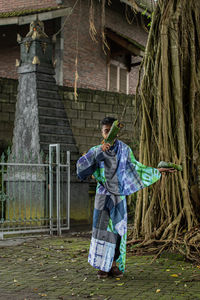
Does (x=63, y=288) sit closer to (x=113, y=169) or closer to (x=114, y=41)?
(x=113, y=169)

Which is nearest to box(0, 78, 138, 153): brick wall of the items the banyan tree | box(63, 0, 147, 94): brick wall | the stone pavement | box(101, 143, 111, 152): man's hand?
box(63, 0, 147, 94): brick wall

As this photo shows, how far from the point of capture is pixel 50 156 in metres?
9.54

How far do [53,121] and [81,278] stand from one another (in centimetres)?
530

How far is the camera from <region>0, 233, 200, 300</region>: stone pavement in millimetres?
4730

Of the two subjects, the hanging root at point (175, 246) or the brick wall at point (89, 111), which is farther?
the brick wall at point (89, 111)

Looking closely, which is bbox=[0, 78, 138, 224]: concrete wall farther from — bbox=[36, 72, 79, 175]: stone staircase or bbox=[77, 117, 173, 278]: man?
bbox=[77, 117, 173, 278]: man

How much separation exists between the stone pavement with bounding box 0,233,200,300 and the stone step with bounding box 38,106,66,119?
337 cm

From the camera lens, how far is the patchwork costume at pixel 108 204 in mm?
5426

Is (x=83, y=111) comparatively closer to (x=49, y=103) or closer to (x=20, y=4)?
(x=49, y=103)

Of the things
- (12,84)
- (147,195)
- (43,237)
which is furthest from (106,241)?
(12,84)

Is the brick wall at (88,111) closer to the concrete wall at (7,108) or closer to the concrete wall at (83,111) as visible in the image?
the concrete wall at (83,111)

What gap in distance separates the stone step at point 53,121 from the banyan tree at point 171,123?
10.3 feet

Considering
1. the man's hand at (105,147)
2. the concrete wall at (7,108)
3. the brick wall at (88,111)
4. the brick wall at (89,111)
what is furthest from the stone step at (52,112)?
the man's hand at (105,147)

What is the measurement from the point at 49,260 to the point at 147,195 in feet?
5.33
